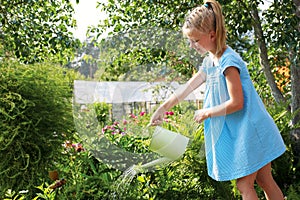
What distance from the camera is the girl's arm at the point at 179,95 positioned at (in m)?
2.06

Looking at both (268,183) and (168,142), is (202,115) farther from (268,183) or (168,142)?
(268,183)

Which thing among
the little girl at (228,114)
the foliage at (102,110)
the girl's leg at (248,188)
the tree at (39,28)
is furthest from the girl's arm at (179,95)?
the tree at (39,28)

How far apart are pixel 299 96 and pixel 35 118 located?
6.32 feet

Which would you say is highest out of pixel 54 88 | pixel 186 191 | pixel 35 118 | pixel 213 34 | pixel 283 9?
pixel 283 9

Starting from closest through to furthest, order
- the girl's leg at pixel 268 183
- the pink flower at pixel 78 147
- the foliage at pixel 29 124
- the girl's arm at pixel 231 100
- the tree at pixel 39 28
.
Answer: the girl's arm at pixel 231 100
the girl's leg at pixel 268 183
the foliage at pixel 29 124
the pink flower at pixel 78 147
the tree at pixel 39 28

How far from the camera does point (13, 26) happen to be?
3.88 m

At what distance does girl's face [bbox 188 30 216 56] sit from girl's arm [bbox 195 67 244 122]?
0.15m

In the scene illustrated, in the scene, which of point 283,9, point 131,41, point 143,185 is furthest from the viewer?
point 283,9

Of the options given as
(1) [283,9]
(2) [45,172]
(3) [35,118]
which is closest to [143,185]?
(2) [45,172]

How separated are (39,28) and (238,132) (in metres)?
2.52

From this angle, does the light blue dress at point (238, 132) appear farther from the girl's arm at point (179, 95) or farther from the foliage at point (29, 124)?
the foliage at point (29, 124)

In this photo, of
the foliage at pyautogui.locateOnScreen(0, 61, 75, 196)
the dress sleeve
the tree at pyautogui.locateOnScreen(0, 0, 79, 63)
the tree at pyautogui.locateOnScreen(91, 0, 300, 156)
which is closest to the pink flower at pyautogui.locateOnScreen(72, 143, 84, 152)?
the foliage at pyautogui.locateOnScreen(0, 61, 75, 196)

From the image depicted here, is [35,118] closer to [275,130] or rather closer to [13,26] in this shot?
[275,130]

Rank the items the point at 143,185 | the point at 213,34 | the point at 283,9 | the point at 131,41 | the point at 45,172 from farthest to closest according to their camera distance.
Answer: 1. the point at 283,9
2. the point at 143,185
3. the point at 45,172
4. the point at 131,41
5. the point at 213,34
